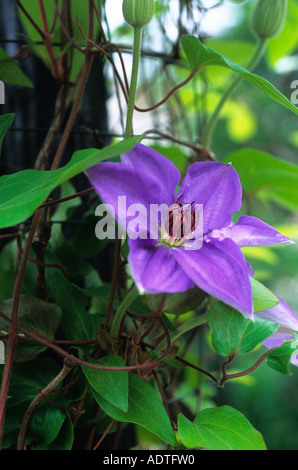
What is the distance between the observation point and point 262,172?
59cm

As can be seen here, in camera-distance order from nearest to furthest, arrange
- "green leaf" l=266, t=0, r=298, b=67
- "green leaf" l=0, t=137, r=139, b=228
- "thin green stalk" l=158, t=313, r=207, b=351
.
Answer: "green leaf" l=0, t=137, r=139, b=228 → "thin green stalk" l=158, t=313, r=207, b=351 → "green leaf" l=266, t=0, r=298, b=67

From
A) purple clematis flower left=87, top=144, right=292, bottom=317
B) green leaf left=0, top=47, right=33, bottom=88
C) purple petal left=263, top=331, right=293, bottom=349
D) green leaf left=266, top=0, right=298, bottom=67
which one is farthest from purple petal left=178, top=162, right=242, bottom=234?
green leaf left=266, top=0, right=298, bottom=67

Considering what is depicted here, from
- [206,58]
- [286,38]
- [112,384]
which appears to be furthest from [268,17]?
[112,384]

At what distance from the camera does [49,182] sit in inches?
10.3

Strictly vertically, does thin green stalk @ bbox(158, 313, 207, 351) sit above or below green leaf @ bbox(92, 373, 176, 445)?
above

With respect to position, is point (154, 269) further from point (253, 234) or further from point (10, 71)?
point (10, 71)

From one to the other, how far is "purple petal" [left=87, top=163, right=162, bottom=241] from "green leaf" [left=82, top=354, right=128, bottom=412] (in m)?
0.10

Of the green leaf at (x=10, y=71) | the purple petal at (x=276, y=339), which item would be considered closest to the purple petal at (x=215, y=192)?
the purple petal at (x=276, y=339)

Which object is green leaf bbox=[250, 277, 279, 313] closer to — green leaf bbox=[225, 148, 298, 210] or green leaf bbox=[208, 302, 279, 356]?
green leaf bbox=[208, 302, 279, 356]

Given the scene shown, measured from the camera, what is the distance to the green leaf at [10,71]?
0.46m

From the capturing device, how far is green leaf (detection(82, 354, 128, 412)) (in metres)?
0.30

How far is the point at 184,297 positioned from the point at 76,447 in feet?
0.77

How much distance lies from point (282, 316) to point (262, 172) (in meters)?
0.30
